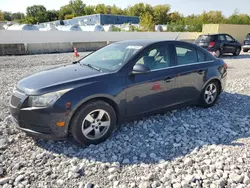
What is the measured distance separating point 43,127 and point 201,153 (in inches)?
89.9

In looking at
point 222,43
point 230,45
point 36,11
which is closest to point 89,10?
point 36,11

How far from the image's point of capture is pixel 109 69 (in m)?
3.70

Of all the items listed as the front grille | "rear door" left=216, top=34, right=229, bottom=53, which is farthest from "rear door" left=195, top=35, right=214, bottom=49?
the front grille

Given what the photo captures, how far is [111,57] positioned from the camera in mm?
4176

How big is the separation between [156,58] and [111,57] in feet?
2.73

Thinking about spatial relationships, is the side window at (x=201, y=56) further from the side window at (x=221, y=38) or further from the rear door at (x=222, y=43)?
the side window at (x=221, y=38)

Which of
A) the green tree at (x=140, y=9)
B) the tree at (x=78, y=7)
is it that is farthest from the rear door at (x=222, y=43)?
the tree at (x=78, y=7)

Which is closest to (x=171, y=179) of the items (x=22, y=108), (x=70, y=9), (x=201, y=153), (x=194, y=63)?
(x=201, y=153)

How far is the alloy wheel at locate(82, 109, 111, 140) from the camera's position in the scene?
11.0 feet

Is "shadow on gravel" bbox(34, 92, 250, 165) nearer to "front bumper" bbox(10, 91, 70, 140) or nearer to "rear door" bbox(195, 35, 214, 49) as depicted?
"front bumper" bbox(10, 91, 70, 140)

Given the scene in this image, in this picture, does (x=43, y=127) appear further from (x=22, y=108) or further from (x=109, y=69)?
(x=109, y=69)

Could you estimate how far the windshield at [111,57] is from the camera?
3.80m

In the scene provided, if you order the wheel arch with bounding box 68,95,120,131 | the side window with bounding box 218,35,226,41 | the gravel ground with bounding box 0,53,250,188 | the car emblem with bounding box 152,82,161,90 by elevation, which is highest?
the side window with bounding box 218,35,226,41

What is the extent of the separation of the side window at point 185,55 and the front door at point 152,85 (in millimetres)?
276
